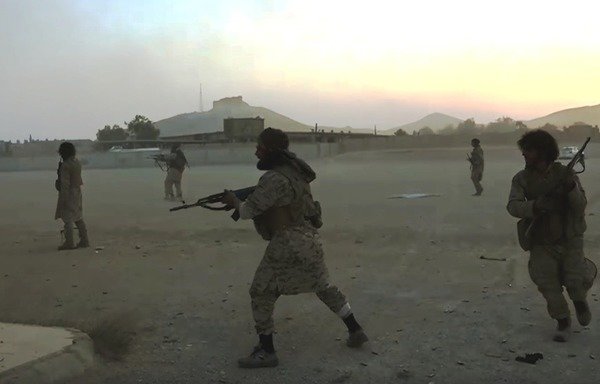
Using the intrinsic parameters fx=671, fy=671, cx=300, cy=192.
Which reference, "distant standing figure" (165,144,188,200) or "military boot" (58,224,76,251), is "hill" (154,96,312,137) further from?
"military boot" (58,224,76,251)

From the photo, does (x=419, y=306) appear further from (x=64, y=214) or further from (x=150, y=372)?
(x=64, y=214)

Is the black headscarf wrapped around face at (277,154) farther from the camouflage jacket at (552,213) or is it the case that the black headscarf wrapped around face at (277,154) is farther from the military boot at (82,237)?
the military boot at (82,237)

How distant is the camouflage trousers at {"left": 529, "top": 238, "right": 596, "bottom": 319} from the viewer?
4.60m

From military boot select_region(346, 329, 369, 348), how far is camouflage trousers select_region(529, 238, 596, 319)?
4.24 ft

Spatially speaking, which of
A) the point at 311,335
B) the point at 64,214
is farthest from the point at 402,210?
the point at 311,335

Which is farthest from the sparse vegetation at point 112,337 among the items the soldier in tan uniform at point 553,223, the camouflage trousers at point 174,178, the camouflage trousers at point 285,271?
the camouflage trousers at point 174,178

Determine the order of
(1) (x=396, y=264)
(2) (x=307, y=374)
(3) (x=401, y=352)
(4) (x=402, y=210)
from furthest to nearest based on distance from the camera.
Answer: (4) (x=402, y=210) < (1) (x=396, y=264) < (3) (x=401, y=352) < (2) (x=307, y=374)

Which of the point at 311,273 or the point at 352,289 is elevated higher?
the point at 311,273

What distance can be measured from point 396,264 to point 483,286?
153 centimetres

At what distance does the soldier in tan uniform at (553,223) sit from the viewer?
4.53 m

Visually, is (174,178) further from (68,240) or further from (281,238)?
(281,238)

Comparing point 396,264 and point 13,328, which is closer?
point 13,328

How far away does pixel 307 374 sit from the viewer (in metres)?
4.19

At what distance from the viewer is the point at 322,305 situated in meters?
5.87
